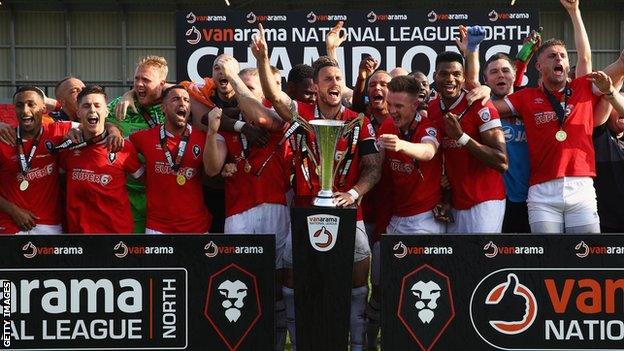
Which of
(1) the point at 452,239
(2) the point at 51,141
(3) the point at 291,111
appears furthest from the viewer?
(2) the point at 51,141

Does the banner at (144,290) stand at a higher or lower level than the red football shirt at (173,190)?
lower

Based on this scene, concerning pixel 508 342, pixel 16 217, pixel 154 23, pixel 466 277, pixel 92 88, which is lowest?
pixel 508 342

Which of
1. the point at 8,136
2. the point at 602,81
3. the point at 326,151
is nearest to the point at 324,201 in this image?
the point at 326,151

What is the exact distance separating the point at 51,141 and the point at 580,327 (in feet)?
12.5

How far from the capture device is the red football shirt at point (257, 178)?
585 centimetres

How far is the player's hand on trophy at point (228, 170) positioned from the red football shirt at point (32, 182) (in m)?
1.25

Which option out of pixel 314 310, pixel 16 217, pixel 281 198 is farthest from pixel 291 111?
pixel 16 217

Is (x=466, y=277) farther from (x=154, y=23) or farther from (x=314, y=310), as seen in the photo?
Result: (x=154, y=23)

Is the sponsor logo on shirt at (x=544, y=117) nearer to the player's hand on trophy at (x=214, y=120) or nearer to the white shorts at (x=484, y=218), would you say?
the white shorts at (x=484, y=218)

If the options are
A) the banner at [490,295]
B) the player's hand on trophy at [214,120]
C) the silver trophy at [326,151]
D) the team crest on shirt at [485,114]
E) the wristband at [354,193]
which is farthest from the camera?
the team crest on shirt at [485,114]

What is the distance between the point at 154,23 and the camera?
95.0 feet

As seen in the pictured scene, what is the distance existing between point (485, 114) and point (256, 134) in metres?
1.57

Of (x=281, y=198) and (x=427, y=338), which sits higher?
(x=281, y=198)

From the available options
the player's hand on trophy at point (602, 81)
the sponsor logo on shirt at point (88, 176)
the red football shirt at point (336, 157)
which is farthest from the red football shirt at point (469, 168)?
the sponsor logo on shirt at point (88, 176)
